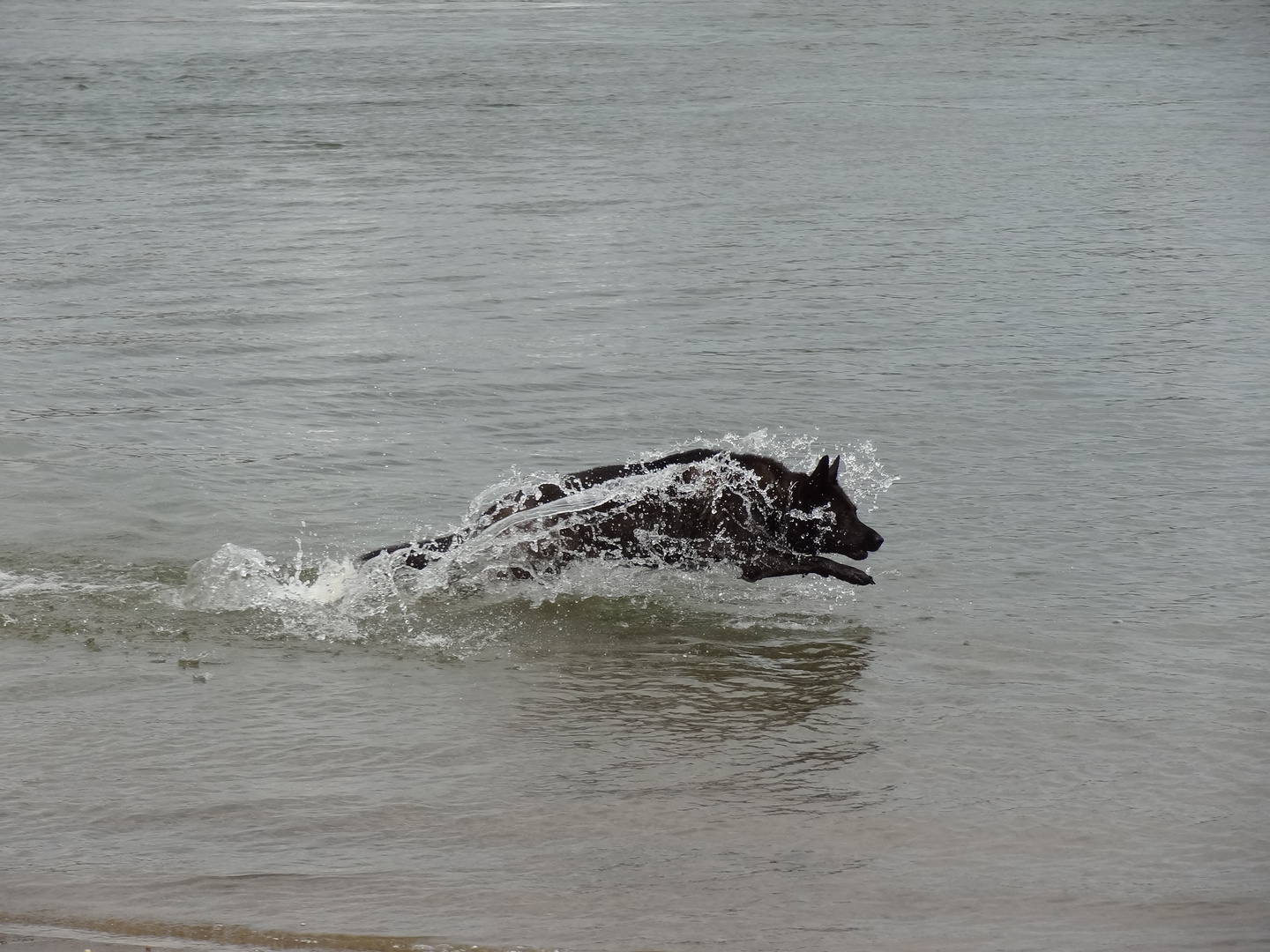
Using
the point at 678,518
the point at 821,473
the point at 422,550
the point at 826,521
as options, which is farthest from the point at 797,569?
the point at 422,550

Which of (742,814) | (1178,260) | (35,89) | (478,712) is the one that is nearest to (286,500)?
(478,712)

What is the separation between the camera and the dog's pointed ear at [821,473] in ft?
28.5

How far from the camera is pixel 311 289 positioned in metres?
16.7

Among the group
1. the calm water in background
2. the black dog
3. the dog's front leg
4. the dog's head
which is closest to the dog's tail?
the black dog

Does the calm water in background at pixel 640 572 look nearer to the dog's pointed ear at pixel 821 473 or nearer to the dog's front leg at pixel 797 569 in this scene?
the dog's front leg at pixel 797 569

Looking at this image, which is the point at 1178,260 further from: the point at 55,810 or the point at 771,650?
the point at 55,810

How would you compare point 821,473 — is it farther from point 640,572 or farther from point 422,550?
point 422,550

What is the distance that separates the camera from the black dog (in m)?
8.72

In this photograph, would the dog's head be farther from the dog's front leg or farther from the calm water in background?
the calm water in background

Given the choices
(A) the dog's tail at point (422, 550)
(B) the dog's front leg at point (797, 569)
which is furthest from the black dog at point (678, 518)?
(B) the dog's front leg at point (797, 569)

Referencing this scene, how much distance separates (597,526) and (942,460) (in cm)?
339

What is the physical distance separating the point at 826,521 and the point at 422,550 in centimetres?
212

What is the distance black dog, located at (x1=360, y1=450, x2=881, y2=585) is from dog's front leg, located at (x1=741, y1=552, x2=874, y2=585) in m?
0.17

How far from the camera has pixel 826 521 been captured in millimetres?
8750
